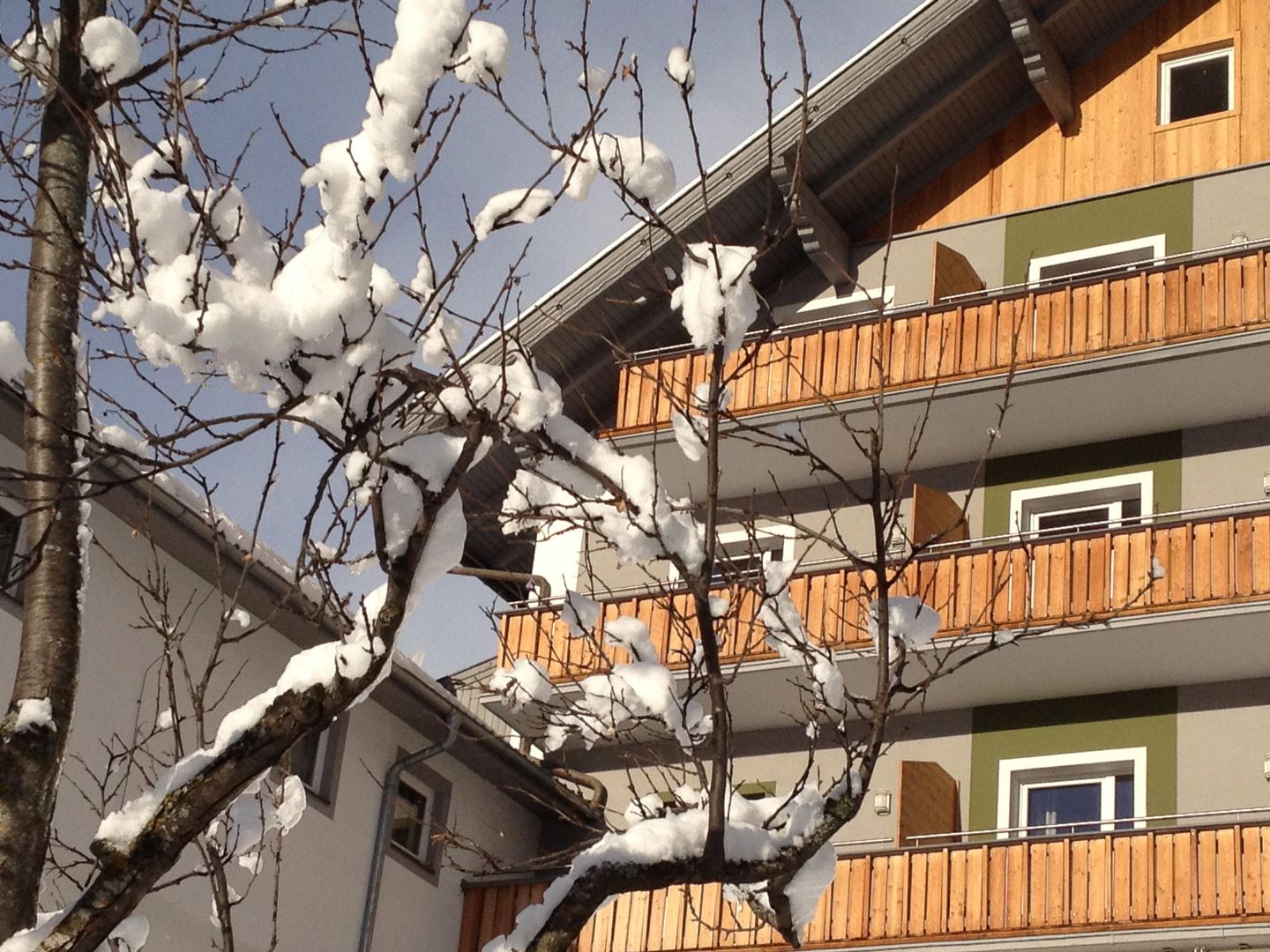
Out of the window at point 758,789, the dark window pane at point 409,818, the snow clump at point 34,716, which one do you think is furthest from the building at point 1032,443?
the snow clump at point 34,716

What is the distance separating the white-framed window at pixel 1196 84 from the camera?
782 inches

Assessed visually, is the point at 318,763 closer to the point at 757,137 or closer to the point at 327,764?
the point at 327,764

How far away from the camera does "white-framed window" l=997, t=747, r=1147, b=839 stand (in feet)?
55.1

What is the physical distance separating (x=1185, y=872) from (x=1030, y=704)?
2.95 m

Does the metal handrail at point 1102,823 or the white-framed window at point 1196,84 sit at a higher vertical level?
the white-framed window at point 1196,84

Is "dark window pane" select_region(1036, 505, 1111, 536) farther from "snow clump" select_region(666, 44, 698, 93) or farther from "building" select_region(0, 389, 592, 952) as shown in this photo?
"snow clump" select_region(666, 44, 698, 93)

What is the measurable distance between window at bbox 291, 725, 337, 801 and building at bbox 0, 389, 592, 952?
0.8 inches

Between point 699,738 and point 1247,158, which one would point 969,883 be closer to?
point 1247,158

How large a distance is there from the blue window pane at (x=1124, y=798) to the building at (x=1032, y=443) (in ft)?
0.07

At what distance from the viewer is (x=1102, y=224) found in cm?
1962

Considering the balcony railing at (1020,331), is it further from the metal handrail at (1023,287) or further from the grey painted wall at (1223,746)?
the grey painted wall at (1223,746)

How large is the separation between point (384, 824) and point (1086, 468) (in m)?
7.74

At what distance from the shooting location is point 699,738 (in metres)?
7.32

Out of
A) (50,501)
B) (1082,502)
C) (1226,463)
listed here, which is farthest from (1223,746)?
(50,501)
